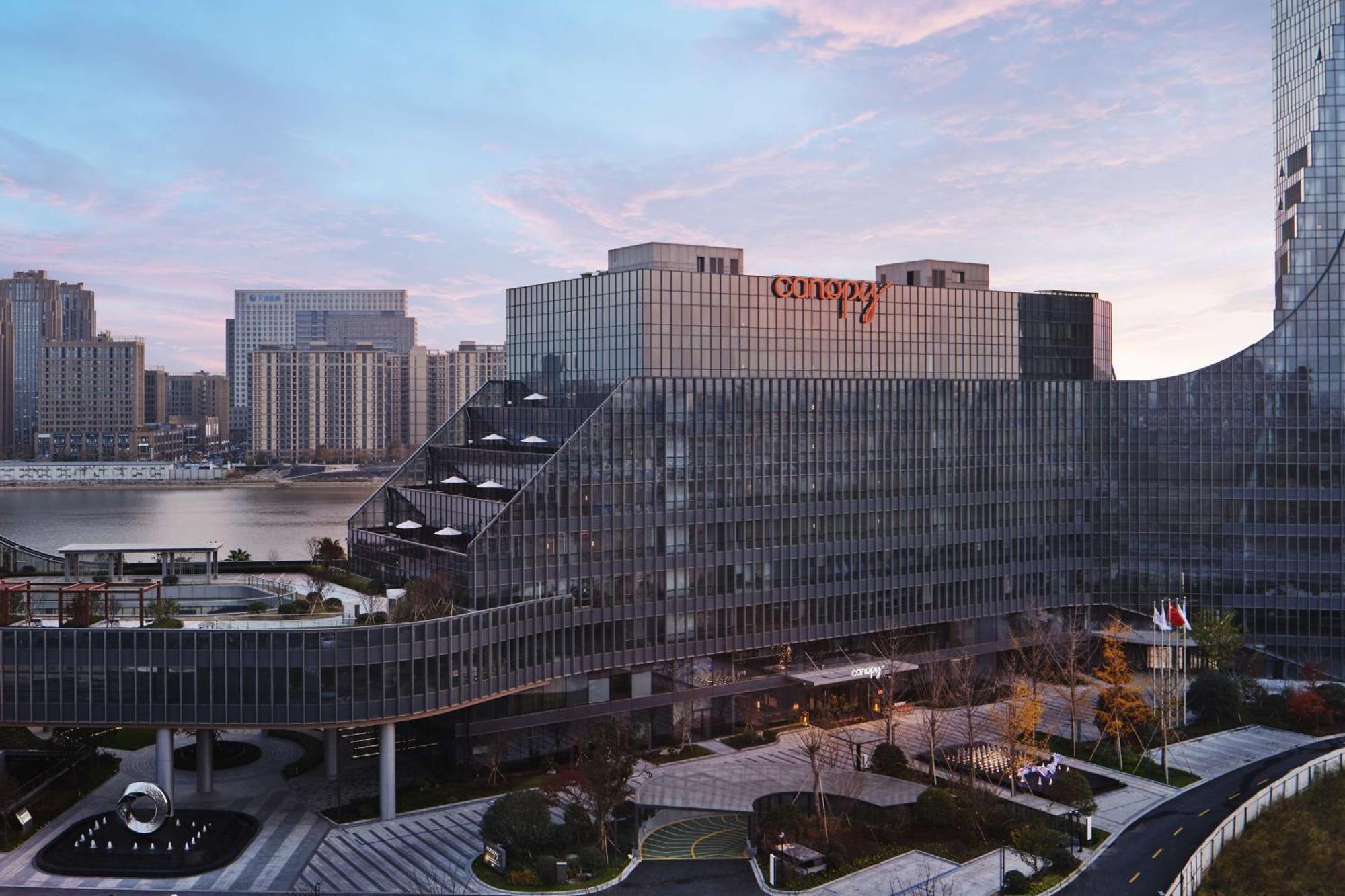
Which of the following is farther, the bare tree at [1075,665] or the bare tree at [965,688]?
the bare tree at [1075,665]

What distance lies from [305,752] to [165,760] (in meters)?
14.2

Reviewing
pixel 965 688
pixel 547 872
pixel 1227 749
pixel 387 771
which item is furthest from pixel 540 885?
pixel 1227 749

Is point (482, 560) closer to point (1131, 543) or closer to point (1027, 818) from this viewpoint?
point (1027, 818)

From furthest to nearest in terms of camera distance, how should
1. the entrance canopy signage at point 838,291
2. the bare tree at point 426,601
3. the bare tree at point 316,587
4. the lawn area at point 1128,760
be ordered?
the entrance canopy signage at point 838,291, the bare tree at point 316,587, the lawn area at point 1128,760, the bare tree at point 426,601

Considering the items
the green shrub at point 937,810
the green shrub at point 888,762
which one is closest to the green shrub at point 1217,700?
the green shrub at point 888,762

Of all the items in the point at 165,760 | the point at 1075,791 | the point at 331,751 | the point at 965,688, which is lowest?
the point at 1075,791

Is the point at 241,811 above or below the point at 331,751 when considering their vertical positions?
below

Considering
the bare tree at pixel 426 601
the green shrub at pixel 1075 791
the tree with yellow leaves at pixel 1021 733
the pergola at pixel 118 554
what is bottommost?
the green shrub at pixel 1075 791

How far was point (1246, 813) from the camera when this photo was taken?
64.7 m

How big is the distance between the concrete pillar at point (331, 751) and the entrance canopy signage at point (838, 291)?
48080 millimetres

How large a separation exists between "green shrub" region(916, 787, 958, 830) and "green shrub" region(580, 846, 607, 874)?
18327mm

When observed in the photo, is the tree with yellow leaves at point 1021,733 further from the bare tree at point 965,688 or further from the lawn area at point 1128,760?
the bare tree at point 965,688

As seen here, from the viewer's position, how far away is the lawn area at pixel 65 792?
61381 millimetres

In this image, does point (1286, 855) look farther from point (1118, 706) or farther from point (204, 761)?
point (204, 761)
